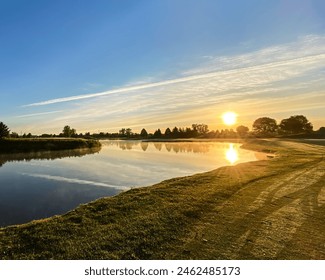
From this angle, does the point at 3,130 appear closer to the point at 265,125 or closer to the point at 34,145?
the point at 34,145

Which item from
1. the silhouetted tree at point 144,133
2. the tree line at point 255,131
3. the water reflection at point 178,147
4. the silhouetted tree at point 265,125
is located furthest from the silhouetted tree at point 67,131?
the silhouetted tree at point 265,125

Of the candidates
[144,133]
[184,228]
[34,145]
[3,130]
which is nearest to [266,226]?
[184,228]

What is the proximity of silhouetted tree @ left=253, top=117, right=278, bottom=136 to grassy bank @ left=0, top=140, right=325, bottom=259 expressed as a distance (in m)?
139

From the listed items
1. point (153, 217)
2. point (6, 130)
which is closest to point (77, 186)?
point (153, 217)

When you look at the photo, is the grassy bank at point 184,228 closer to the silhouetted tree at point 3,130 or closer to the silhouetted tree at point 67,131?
the silhouetted tree at point 3,130

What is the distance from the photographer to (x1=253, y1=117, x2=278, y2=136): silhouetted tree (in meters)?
143

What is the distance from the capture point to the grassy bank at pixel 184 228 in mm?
7055

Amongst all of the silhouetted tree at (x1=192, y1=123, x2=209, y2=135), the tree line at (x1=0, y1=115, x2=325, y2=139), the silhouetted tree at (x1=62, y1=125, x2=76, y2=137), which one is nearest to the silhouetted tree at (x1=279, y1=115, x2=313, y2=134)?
the tree line at (x1=0, y1=115, x2=325, y2=139)

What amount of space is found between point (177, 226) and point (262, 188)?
22.7 feet

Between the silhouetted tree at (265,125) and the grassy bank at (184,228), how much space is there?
138535mm
